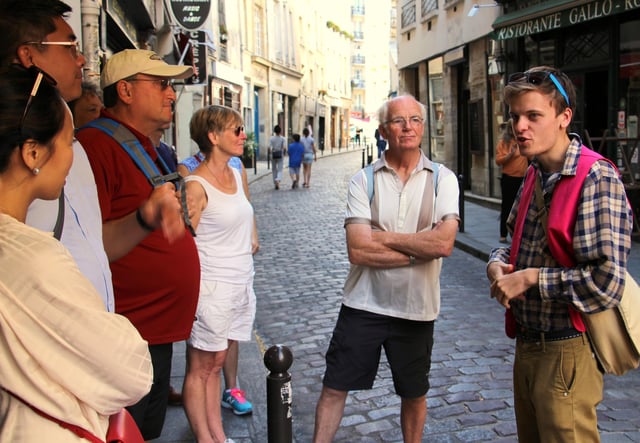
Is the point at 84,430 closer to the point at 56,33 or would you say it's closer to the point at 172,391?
the point at 56,33

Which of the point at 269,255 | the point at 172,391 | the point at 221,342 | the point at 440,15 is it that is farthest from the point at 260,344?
the point at 440,15

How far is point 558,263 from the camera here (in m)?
2.53

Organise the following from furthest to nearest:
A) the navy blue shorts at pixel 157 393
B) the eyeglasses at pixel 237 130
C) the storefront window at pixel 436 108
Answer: the storefront window at pixel 436 108 < the eyeglasses at pixel 237 130 < the navy blue shorts at pixel 157 393

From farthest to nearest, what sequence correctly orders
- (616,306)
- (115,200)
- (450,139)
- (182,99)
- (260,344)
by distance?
(182,99) < (450,139) < (260,344) < (115,200) < (616,306)

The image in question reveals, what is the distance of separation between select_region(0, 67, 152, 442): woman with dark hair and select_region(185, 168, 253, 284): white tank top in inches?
81.3

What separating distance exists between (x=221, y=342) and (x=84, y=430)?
2.18m

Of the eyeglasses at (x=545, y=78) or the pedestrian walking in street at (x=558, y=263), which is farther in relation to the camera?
the eyeglasses at (x=545, y=78)

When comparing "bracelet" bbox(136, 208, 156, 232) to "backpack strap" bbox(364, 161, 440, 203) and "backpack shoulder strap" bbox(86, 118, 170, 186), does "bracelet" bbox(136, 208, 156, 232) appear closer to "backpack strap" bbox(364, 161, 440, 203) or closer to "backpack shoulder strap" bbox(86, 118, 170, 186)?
"backpack shoulder strap" bbox(86, 118, 170, 186)

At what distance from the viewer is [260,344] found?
5.96 meters

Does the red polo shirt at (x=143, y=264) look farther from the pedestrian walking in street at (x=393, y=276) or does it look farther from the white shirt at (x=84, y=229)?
the pedestrian walking in street at (x=393, y=276)

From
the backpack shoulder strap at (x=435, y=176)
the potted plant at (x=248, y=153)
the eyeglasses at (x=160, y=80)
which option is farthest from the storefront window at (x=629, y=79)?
A: the potted plant at (x=248, y=153)

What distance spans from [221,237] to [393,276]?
39.5 inches

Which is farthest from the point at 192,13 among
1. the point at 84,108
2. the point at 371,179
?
the point at 371,179

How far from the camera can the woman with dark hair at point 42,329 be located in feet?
4.65
